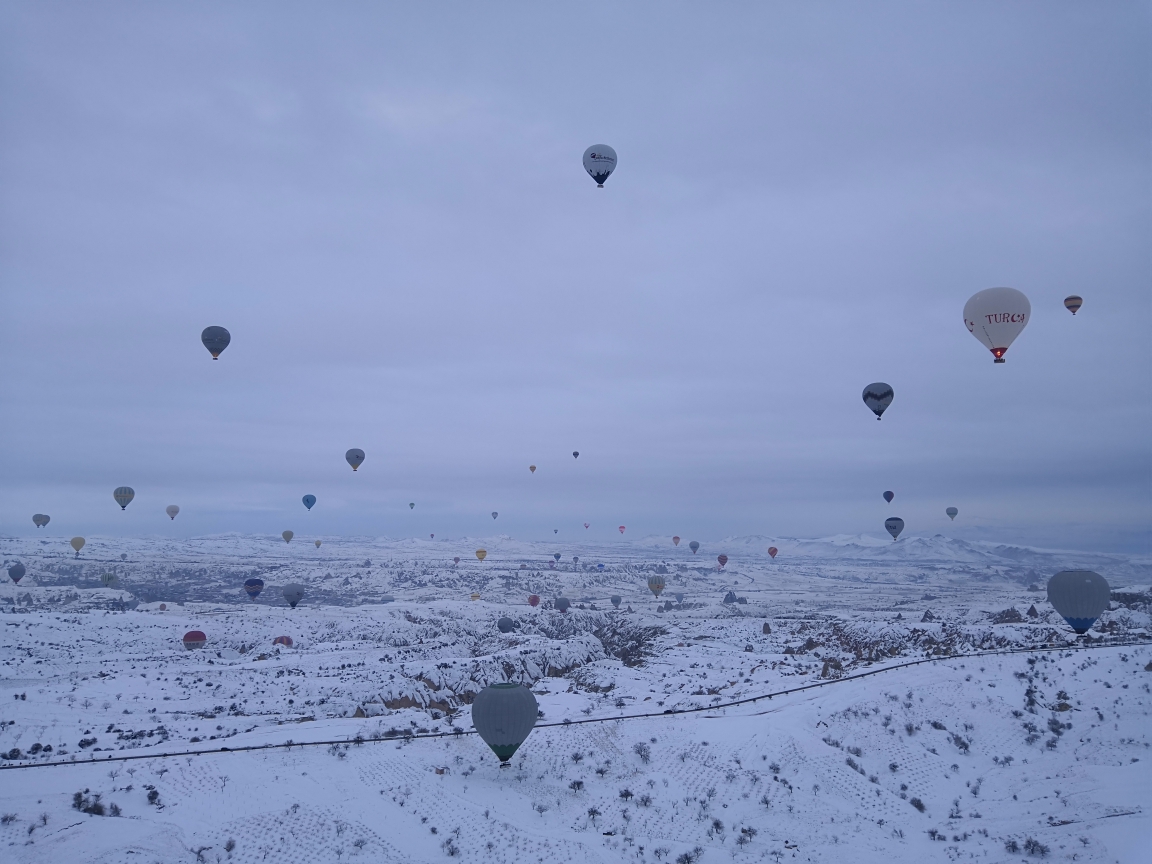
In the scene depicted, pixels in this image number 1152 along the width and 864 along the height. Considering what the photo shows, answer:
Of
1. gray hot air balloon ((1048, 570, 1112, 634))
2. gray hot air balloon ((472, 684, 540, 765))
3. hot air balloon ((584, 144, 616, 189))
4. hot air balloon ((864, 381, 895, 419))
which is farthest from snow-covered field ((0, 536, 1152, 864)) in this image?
hot air balloon ((584, 144, 616, 189))

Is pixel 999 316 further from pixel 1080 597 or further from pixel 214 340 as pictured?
pixel 214 340

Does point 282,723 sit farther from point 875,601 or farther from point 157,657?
point 875,601

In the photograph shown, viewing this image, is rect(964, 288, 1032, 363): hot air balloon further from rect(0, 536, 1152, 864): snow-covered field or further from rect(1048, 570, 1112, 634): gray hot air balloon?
rect(0, 536, 1152, 864): snow-covered field

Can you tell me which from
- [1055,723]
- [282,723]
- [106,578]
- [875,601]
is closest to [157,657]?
[282,723]

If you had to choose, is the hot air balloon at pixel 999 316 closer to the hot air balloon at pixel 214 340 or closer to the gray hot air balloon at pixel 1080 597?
the gray hot air balloon at pixel 1080 597

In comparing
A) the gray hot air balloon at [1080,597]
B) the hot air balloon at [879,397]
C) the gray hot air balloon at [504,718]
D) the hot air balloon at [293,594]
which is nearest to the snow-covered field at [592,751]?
the gray hot air balloon at [504,718]
